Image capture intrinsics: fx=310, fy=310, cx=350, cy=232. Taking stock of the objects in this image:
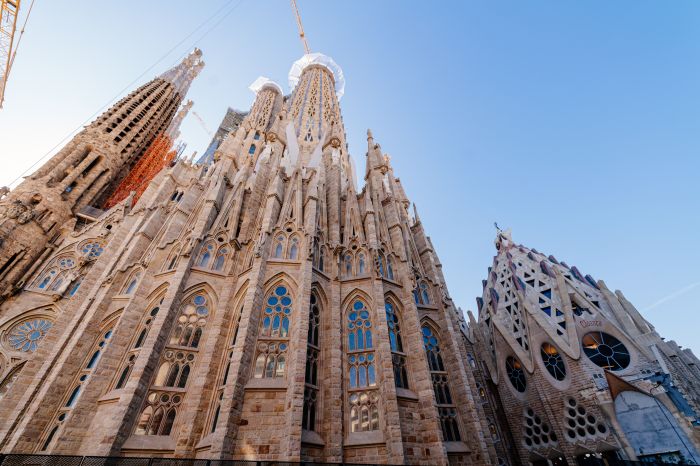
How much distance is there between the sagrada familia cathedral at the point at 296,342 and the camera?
10.1m

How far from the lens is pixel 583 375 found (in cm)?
1650

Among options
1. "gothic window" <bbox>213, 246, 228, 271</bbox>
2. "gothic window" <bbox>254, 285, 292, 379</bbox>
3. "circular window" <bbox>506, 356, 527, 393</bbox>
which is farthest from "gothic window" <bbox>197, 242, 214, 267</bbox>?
"circular window" <bbox>506, 356, 527, 393</bbox>

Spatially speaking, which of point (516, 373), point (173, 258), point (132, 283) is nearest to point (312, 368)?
point (173, 258)

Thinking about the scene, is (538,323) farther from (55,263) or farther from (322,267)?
(55,263)

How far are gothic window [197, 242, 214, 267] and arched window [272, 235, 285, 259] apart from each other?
2.86m

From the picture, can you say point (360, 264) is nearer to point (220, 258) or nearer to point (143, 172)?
point (220, 258)

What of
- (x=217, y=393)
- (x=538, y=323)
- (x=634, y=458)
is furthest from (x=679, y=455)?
(x=217, y=393)

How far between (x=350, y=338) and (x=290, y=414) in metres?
4.24

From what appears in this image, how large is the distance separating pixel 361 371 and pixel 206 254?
337 inches

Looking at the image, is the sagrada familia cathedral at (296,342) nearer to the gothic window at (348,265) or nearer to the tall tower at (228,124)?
the gothic window at (348,265)

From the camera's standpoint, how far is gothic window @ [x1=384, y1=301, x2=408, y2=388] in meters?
12.6

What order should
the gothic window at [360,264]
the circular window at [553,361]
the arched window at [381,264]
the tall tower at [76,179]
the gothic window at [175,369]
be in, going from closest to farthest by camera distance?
the gothic window at [175,369] → the arched window at [381,264] → the gothic window at [360,264] → the circular window at [553,361] → the tall tower at [76,179]

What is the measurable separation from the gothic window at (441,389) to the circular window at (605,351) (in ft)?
31.1

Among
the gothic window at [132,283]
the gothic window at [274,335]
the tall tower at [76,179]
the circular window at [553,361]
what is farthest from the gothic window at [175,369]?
the circular window at [553,361]
